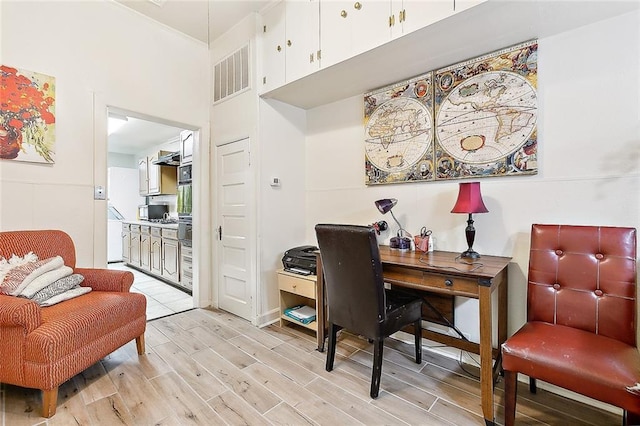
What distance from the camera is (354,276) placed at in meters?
1.81

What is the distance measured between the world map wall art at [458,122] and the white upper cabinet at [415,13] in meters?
0.59

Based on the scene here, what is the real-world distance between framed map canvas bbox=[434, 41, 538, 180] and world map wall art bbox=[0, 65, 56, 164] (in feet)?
10.3

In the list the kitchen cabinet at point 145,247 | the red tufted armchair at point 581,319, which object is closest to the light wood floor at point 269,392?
the red tufted armchair at point 581,319

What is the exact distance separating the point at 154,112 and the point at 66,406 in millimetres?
2548

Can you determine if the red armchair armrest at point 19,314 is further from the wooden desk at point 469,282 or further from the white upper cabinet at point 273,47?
the white upper cabinet at point 273,47

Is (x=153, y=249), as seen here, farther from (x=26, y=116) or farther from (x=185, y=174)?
(x=26, y=116)

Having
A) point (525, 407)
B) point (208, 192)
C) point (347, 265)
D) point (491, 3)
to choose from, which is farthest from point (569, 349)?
point (208, 192)

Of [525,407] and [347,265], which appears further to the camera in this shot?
[347,265]

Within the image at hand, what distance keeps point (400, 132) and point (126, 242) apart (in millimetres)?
5761

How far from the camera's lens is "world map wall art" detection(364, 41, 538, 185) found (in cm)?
193

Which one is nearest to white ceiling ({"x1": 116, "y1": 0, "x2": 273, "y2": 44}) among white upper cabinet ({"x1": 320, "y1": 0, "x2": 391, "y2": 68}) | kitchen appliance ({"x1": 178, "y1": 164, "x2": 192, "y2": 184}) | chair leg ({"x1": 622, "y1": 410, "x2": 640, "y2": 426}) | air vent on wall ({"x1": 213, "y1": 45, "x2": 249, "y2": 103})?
air vent on wall ({"x1": 213, "y1": 45, "x2": 249, "y2": 103})

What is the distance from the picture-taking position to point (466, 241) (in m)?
2.14

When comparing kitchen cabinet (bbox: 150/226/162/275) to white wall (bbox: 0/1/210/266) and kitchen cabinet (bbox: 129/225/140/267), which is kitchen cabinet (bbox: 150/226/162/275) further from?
white wall (bbox: 0/1/210/266)

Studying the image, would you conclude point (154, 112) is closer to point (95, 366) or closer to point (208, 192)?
point (208, 192)
